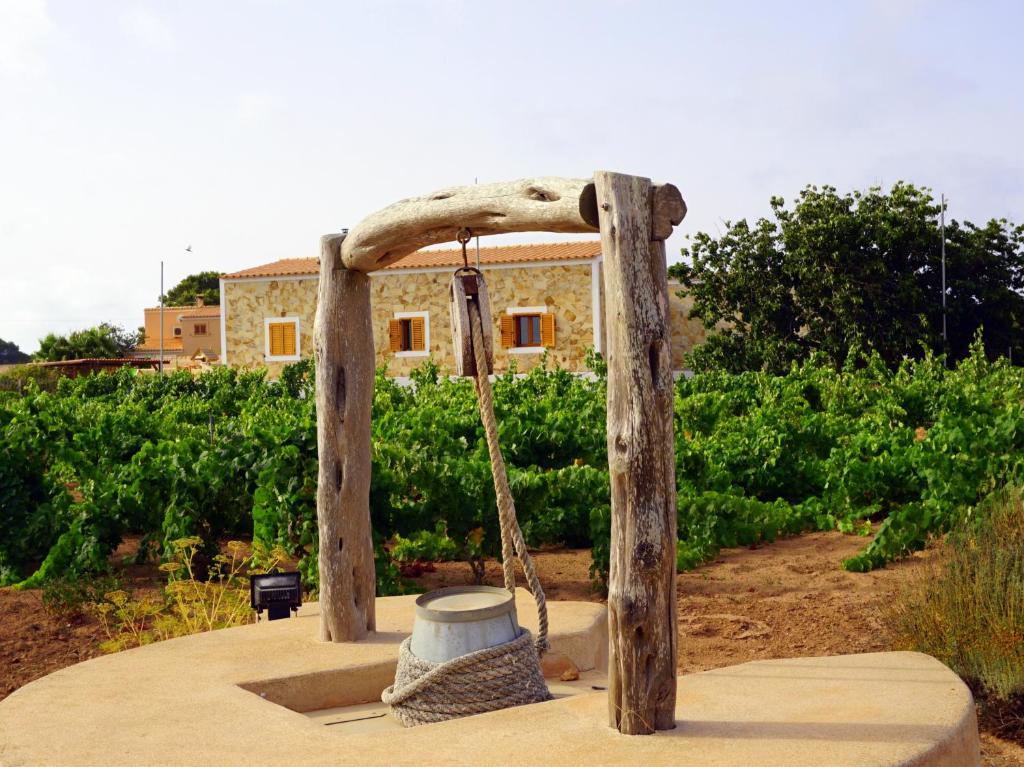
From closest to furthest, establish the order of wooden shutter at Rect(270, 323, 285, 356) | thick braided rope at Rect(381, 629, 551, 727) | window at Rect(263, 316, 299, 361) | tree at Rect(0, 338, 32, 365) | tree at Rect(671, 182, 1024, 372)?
thick braided rope at Rect(381, 629, 551, 727)
tree at Rect(671, 182, 1024, 372)
window at Rect(263, 316, 299, 361)
wooden shutter at Rect(270, 323, 285, 356)
tree at Rect(0, 338, 32, 365)

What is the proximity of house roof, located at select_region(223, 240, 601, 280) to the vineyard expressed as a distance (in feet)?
43.7

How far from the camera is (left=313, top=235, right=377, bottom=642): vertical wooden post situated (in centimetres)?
492

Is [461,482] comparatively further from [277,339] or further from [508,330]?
[277,339]

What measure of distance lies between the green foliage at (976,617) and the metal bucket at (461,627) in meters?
2.49

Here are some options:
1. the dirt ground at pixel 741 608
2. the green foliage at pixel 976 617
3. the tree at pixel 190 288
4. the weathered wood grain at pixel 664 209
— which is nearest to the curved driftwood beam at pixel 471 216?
the weathered wood grain at pixel 664 209

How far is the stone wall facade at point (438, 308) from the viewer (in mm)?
25297

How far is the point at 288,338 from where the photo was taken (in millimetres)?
27734

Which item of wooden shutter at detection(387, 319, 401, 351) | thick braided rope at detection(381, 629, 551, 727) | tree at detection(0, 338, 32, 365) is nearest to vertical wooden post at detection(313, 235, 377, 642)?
thick braided rope at detection(381, 629, 551, 727)

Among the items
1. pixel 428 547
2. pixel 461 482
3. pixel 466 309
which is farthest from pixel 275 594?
pixel 461 482

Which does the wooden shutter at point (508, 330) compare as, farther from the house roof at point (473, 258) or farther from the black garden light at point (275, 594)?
the black garden light at point (275, 594)

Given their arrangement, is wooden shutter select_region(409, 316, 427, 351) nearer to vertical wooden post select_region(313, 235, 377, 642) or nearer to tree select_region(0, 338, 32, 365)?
vertical wooden post select_region(313, 235, 377, 642)

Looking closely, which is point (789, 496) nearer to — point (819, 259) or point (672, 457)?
point (672, 457)

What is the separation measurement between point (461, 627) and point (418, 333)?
22.7 m

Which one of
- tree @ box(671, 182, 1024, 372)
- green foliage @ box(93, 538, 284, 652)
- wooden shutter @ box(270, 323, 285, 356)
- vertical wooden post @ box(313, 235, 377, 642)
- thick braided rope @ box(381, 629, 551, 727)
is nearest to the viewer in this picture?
thick braided rope @ box(381, 629, 551, 727)
